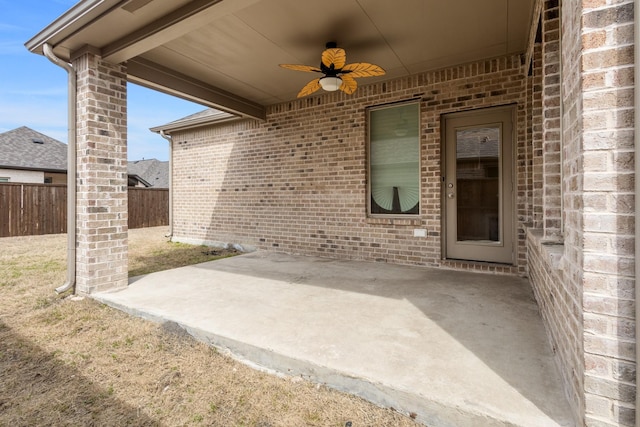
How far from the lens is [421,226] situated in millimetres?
4652

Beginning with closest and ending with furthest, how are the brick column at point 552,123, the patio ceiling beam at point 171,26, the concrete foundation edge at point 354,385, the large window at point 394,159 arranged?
the concrete foundation edge at point 354,385 → the brick column at point 552,123 → the patio ceiling beam at point 171,26 → the large window at point 394,159

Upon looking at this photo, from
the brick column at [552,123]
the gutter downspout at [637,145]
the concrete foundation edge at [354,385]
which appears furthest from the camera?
the brick column at [552,123]

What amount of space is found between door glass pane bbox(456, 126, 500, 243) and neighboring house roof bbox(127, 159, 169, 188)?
22868 mm

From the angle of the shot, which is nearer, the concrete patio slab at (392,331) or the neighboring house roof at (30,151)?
the concrete patio slab at (392,331)

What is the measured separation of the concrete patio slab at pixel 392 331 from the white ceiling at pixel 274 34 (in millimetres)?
2663

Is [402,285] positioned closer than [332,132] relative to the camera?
Yes

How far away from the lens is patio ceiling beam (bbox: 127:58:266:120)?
4.20 meters

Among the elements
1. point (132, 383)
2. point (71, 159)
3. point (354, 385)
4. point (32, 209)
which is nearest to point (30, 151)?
point (32, 209)

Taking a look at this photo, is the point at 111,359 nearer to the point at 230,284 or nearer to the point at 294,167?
the point at 230,284

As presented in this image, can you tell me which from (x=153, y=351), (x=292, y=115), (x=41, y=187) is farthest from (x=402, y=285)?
(x=41, y=187)

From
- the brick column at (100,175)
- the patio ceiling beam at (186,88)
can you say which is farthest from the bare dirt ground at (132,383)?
the patio ceiling beam at (186,88)

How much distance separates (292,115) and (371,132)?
1.62m

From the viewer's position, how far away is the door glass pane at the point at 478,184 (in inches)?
169

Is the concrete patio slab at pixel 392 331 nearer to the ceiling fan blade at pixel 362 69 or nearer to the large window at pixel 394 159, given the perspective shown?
the large window at pixel 394 159
